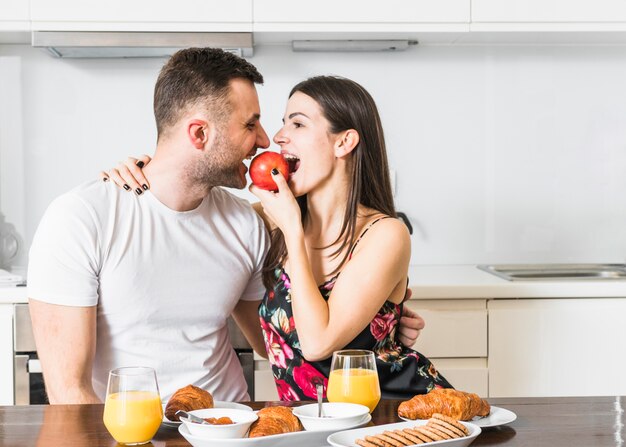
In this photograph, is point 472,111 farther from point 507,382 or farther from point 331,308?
point 331,308

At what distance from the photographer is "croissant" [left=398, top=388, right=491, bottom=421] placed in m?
1.18

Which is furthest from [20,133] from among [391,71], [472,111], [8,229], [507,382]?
[507,382]

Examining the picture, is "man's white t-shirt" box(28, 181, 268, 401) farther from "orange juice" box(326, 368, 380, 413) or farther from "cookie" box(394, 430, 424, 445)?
"cookie" box(394, 430, 424, 445)

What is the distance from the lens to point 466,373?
8.33 feet

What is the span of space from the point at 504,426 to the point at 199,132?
987mm

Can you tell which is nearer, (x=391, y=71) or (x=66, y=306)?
(x=66, y=306)

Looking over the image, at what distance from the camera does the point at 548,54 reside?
3168 millimetres

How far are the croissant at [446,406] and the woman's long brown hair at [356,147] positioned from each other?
0.57 metres

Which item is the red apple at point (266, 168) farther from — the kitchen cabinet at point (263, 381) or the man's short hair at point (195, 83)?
the kitchen cabinet at point (263, 381)

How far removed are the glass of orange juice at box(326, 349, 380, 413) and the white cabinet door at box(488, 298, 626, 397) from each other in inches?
54.9
